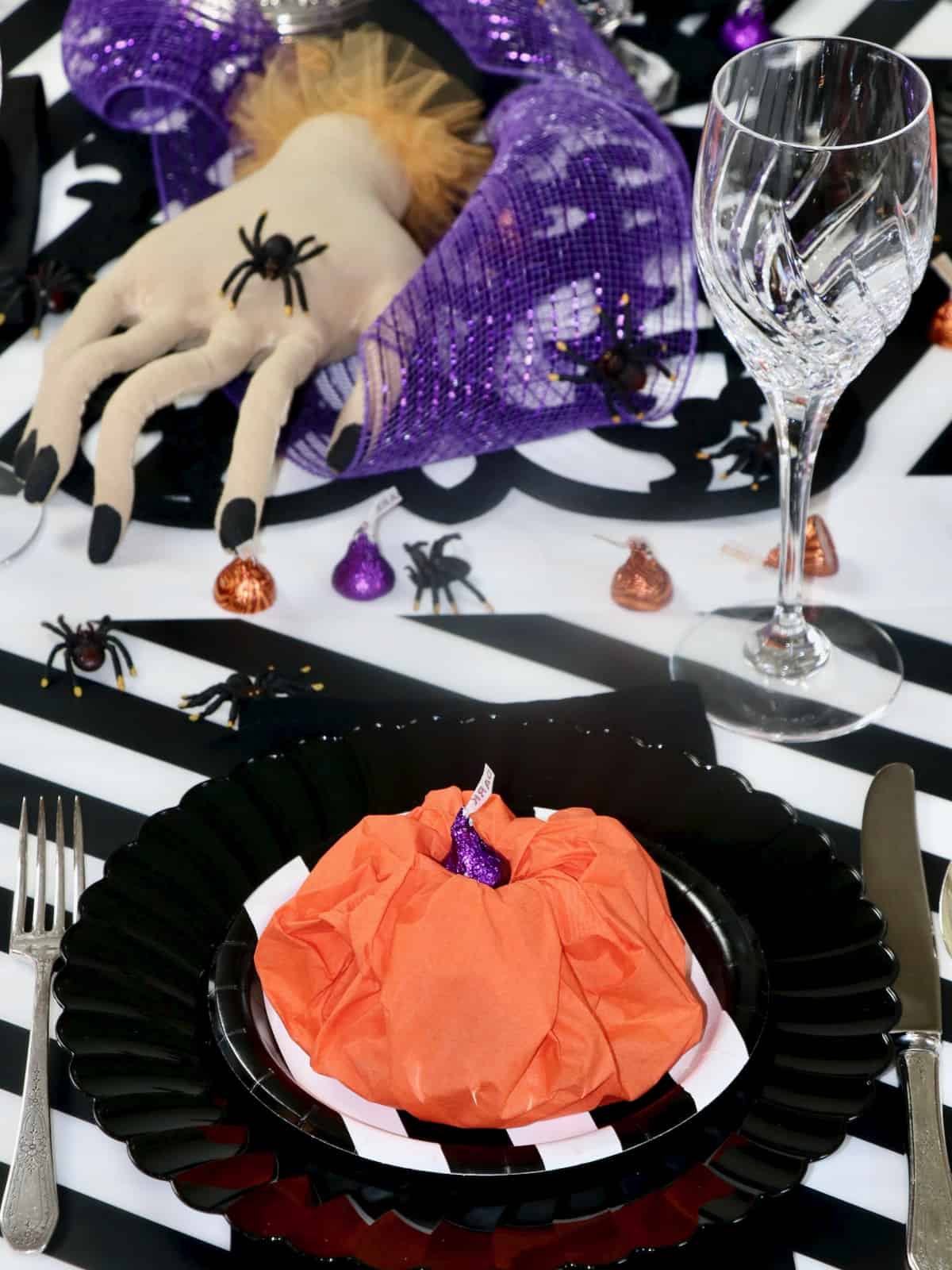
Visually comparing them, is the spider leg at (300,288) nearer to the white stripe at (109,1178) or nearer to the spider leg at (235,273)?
the spider leg at (235,273)

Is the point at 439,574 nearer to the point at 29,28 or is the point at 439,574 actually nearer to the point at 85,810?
the point at 85,810

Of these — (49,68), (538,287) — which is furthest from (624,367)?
(49,68)

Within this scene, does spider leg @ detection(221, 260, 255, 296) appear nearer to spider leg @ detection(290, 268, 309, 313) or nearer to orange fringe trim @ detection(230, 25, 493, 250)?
spider leg @ detection(290, 268, 309, 313)

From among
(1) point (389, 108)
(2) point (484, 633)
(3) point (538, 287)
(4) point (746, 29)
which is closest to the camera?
(2) point (484, 633)

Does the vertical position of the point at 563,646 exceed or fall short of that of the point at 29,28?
it falls short

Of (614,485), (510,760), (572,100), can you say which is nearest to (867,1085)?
(510,760)

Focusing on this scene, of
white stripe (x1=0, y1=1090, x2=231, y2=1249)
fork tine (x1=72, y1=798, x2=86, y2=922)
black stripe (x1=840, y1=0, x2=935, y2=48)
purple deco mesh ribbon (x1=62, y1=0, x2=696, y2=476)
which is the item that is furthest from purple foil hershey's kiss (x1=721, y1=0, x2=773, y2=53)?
white stripe (x1=0, y1=1090, x2=231, y2=1249)

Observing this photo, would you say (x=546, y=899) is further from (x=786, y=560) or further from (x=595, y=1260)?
(x=786, y=560)
